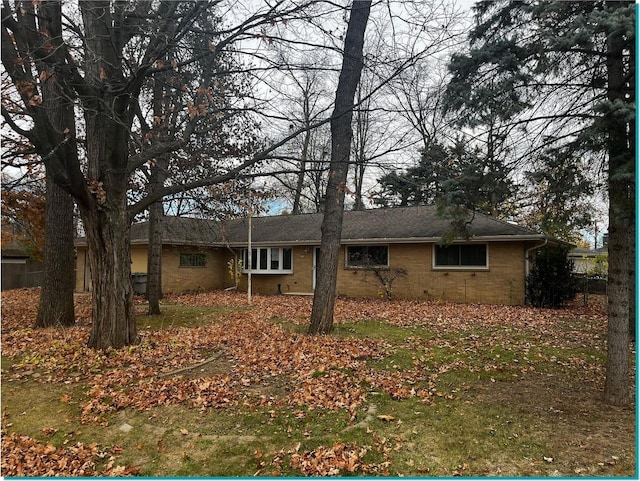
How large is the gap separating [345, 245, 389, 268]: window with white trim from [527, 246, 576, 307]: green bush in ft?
18.4

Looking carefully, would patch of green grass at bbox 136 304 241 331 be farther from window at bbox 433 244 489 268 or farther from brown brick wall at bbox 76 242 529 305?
window at bbox 433 244 489 268

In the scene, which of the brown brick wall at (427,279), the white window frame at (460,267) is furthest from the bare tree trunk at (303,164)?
the white window frame at (460,267)

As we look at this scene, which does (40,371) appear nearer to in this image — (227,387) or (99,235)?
(99,235)

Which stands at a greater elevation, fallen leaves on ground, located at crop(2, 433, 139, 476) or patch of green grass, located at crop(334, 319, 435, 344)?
patch of green grass, located at crop(334, 319, 435, 344)

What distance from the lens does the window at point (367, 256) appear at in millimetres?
17188

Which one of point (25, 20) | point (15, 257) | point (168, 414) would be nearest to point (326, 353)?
point (168, 414)

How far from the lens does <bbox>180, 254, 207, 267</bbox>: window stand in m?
19.8

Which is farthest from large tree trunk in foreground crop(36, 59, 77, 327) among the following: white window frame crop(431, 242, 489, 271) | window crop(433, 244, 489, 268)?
window crop(433, 244, 489, 268)

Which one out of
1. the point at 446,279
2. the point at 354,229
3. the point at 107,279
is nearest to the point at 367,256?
the point at 354,229

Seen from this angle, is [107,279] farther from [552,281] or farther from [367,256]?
[552,281]

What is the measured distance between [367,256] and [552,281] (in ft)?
22.8

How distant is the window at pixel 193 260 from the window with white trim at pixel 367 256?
772cm

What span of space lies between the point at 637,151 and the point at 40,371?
27.2 ft

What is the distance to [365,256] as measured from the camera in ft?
57.6
